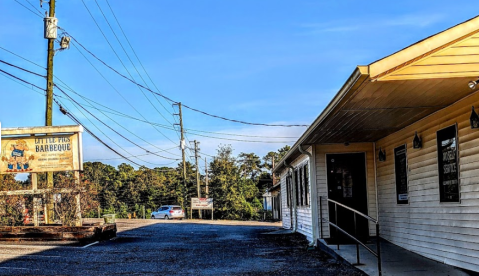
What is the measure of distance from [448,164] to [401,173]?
2.50 metres

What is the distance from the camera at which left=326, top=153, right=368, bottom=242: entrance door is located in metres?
12.7

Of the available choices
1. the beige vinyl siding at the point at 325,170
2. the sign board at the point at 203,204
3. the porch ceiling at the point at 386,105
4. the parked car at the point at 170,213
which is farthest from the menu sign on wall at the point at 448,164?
the parked car at the point at 170,213

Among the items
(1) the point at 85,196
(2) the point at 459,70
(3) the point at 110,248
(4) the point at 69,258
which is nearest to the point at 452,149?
(2) the point at 459,70

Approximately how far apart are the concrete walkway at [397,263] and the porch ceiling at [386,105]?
92.5 inches

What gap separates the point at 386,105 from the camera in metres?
7.74

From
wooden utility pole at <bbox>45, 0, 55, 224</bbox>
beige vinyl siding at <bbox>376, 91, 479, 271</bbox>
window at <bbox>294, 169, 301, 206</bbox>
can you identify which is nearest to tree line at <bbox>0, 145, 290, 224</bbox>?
wooden utility pole at <bbox>45, 0, 55, 224</bbox>

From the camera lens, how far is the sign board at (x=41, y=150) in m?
16.3

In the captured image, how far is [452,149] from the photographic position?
8.15 metres

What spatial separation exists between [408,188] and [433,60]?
4.67 metres

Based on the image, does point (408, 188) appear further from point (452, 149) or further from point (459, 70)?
point (459, 70)

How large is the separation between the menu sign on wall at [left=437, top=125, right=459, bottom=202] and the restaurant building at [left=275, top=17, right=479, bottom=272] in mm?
16

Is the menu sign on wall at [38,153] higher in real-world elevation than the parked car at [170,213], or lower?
higher

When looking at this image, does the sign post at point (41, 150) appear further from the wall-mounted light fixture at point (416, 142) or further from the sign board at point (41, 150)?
the wall-mounted light fixture at point (416, 142)

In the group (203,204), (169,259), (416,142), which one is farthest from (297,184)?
(203,204)
